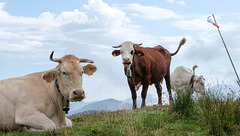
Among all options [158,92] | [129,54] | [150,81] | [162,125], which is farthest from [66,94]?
[158,92]

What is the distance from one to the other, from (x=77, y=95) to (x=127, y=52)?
514 cm

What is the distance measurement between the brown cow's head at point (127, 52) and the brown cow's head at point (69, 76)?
3.76 meters

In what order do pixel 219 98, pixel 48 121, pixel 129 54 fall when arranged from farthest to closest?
1. pixel 129 54
2. pixel 219 98
3. pixel 48 121

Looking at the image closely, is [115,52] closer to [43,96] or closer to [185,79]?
[43,96]

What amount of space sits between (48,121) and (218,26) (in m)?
11.0

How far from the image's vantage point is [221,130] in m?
7.82

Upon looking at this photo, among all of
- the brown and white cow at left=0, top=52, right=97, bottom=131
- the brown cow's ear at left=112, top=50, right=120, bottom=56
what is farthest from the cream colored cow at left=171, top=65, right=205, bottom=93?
the brown and white cow at left=0, top=52, right=97, bottom=131

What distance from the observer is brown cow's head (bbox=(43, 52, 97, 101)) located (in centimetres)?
745

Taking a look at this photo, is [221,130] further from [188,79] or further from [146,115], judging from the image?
[188,79]

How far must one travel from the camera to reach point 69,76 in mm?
7738

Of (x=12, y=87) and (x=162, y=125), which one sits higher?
(x=12, y=87)

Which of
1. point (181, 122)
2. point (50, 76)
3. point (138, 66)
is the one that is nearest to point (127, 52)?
point (138, 66)

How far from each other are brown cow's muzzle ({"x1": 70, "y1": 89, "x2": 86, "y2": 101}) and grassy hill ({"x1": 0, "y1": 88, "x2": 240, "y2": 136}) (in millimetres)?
683

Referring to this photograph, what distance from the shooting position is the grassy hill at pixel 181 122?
7.43 metres
